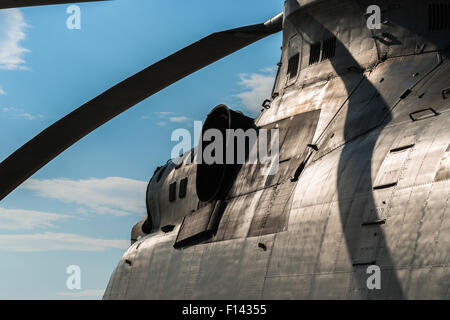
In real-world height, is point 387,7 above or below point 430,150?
above

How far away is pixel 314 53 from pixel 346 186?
23.0ft

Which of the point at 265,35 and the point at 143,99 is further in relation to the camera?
the point at 265,35

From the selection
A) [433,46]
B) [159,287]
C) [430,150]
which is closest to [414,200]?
[430,150]

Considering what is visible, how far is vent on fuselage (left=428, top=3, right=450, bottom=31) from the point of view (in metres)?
14.6

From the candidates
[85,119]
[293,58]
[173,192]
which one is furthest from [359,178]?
[173,192]

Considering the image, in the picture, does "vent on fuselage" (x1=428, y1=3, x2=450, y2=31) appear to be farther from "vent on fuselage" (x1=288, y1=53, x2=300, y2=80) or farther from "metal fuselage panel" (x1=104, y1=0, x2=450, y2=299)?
"vent on fuselage" (x1=288, y1=53, x2=300, y2=80)

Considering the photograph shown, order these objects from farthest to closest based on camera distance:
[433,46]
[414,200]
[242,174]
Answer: [242,174]
[433,46]
[414,200]

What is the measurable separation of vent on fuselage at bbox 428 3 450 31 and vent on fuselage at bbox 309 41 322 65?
3530mm

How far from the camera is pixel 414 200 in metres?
10.1

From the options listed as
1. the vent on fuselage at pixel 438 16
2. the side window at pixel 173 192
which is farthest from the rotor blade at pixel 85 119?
the vent on fuselage at pixel 438 16

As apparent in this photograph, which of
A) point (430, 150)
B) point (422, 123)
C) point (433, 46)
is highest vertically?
point (433, 46)

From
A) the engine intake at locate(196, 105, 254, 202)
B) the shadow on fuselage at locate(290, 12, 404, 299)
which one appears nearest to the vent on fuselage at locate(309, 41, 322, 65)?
the engine intake at locate(196, 105, 254, 202)
